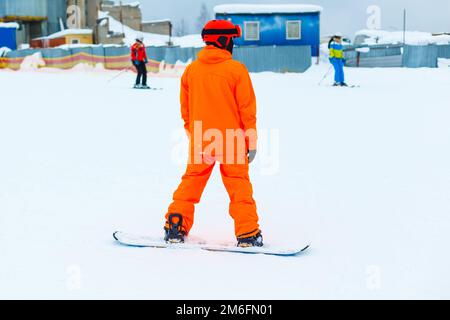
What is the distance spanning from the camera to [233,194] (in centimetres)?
380

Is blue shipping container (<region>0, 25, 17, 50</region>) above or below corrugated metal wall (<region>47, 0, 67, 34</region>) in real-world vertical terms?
below

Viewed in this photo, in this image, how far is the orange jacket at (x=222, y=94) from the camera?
12.0 feet

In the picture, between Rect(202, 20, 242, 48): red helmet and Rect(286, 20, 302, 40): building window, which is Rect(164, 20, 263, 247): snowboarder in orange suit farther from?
Rect(286, 20, 302, 40): building window

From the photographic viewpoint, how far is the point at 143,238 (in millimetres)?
4031

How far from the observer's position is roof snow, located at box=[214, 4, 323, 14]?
31438 mm

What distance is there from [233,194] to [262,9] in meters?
28.9

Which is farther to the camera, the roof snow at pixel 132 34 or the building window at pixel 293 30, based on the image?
the roof snow at pixel 132 34

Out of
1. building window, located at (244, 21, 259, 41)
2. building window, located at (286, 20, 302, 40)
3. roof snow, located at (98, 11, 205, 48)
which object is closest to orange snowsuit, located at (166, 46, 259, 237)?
building window, located at (244, 21, 259, 41)

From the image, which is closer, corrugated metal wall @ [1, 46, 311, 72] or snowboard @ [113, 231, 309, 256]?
snowboard @ [113, 231, 309, 256]

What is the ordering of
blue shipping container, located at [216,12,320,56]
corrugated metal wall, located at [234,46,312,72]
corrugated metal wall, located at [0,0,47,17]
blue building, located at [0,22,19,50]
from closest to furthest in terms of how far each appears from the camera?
corrugated metal wall, located at [234,46,312,72]
blue shipping container, located at [216,12,320,56]
blue building, located at [0,22,19,50]
corrugated metal wall, located at [0,0,47,17]

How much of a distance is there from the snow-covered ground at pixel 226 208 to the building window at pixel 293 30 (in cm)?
2172

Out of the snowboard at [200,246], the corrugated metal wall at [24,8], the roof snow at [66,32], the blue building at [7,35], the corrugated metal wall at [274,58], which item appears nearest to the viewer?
the snowboard at [200,246]

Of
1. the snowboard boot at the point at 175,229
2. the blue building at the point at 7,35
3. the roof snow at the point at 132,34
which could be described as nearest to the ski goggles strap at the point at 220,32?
the snowboard boot at the point at 175,229

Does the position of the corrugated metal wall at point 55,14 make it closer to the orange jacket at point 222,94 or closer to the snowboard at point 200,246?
the snowboard at point 200,246
